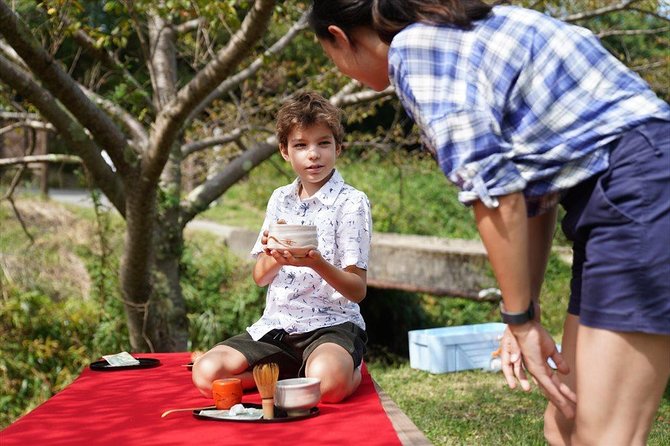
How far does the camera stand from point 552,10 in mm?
6461

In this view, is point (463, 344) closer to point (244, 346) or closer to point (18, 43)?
point (244, 346)

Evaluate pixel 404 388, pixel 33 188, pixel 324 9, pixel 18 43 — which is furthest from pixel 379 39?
pixel 33 188

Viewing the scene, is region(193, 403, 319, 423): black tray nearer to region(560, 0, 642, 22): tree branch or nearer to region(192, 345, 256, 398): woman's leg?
region(192, 345, 256, 398): woman's leg

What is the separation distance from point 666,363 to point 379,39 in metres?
0.88

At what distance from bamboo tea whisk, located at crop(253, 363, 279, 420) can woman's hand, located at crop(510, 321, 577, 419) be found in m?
0.99

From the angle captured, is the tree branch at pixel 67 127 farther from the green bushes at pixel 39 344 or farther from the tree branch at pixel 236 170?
the green bushes at pixel 39 344

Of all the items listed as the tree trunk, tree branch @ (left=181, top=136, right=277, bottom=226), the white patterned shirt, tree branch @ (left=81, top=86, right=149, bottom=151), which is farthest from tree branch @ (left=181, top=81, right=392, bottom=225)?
the white patterned shirt

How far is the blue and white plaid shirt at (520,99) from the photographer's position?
172 cm

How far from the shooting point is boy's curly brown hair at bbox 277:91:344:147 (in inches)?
122

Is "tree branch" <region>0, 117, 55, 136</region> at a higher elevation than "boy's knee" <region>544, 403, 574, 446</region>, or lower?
higher

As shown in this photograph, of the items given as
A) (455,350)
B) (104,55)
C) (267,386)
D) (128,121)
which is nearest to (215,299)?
(128,121)

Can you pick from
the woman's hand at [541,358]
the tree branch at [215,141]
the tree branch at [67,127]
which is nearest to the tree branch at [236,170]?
the tree branch at [215,141]

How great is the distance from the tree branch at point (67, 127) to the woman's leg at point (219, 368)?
2.26 m

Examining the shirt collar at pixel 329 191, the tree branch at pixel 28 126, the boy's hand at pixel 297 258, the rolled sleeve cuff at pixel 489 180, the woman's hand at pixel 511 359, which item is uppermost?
the tree branch at pixel 28 126
